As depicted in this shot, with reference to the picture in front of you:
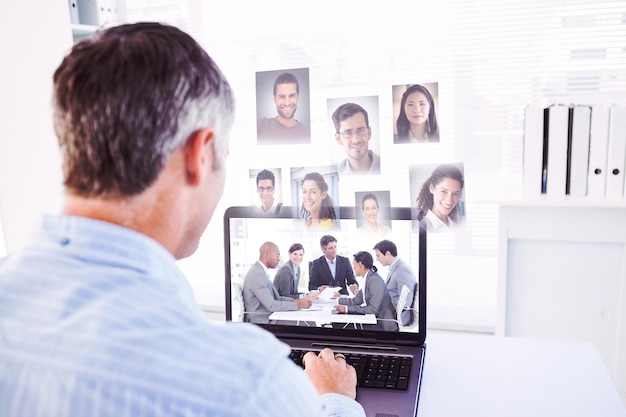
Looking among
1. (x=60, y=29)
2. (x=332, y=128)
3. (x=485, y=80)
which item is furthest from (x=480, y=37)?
(x=60, y=29)

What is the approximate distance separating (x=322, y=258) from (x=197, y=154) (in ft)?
1.87

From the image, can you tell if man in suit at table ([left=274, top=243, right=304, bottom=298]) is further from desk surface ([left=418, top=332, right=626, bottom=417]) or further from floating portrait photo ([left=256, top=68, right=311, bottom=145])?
floating portrait photo ([left=256, top=68, right=311, bottom=145])

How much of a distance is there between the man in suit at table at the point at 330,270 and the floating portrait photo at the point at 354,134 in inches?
46.1

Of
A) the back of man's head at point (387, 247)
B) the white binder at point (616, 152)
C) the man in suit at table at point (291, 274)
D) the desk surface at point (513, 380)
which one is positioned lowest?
the desk surface at point (513, 380)

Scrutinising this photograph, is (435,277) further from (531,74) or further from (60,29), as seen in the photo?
(60,29)

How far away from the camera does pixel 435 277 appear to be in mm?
2350

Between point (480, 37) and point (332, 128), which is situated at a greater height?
point (480, 37)

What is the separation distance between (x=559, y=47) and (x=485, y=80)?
0.29 meters

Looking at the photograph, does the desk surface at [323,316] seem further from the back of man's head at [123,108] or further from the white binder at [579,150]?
the white binder at [579,150]

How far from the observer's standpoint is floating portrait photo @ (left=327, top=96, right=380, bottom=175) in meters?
2.21

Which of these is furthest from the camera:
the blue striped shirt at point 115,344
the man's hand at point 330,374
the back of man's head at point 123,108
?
the man's hand at point 330,374

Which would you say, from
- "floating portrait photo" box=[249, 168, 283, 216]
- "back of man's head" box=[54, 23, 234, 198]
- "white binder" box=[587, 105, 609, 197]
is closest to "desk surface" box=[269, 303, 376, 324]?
"floating portrait photo" box=[249, 168, 283, 216]

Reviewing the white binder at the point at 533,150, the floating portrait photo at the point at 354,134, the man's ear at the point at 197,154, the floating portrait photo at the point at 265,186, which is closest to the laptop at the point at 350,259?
the floating portrait photo at the point at 265,186

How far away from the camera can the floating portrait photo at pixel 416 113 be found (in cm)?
212
